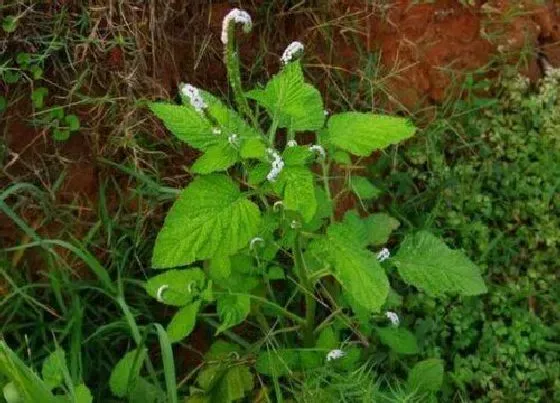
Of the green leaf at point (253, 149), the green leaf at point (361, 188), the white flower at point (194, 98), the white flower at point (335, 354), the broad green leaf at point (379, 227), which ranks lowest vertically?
the white flower at point (335, 354)

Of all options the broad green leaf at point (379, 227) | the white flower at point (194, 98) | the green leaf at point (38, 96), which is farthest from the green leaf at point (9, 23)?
the broad green leaf at point (379, 227)

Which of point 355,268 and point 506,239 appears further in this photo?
point 506,239

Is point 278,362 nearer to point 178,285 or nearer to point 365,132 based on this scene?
point 178,285

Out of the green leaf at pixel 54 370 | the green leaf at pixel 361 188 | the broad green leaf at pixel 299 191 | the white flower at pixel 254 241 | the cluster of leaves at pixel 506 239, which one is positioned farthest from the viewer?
the cluster of leaves at pixel 506 239

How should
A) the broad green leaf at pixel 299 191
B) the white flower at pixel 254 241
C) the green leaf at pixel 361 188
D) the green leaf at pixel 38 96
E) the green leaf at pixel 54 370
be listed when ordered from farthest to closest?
the green leaf at pixel 38 96 < the green leaf at pixel 361 188 < the white flower at pixel 254 241 < the green leaf at pixel 54 370 < the broad green leaf at pixel 299 191

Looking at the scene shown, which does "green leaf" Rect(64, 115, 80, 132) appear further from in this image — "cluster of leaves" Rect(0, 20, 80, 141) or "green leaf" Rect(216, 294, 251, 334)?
"green leaf" Rect(216, 294, 251, 334)

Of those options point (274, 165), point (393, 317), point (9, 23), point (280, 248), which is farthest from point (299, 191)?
point (9, 23)

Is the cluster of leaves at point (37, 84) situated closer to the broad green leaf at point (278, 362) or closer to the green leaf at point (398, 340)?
the broad green leaf at point (278, 362)
